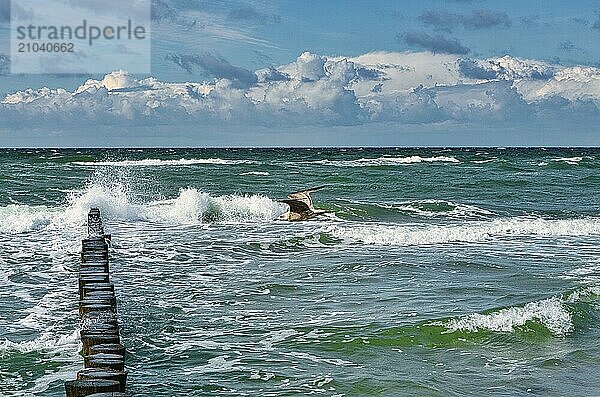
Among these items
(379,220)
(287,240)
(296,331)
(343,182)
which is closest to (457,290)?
(296,331)

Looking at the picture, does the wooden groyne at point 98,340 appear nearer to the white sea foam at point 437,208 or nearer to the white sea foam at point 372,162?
the white sea foam at point 437,208

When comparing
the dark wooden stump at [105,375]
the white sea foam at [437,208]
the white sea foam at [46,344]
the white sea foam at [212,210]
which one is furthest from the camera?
the white sea foam at [437,208]

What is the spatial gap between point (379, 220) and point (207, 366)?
14.4 metres

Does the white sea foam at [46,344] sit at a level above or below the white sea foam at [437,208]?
below

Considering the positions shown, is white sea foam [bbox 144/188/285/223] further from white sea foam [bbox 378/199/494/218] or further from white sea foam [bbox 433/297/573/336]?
white sea foam [bbox 433/297/573/336]

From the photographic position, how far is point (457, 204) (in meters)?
26.2

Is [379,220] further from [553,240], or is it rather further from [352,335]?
[352,335]

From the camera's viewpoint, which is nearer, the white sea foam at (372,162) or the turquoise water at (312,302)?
the turquoise water at (312,302)

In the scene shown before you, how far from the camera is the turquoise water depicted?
7.27m

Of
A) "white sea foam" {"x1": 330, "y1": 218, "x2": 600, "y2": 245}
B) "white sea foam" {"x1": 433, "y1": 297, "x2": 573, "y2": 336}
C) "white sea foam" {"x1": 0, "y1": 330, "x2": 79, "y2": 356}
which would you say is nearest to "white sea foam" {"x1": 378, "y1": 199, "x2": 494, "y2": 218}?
"white sea foam" {"x1": 330, "y1": 218, "x2": 600, "y2": 245}

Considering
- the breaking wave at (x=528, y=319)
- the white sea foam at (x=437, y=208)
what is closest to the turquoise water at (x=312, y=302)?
the breaking wave at (x=528, y=319)

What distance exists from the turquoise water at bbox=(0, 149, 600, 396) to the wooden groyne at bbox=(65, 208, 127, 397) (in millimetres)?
402

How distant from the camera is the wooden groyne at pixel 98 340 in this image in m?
5.43

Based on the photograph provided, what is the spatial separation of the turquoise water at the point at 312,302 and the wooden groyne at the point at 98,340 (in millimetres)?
402
